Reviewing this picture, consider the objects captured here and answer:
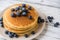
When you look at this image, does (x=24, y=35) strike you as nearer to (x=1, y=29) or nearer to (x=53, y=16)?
(x=1, y=29)

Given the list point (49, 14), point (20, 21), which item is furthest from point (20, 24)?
point (49, 14)

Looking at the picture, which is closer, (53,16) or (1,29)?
(1,29)

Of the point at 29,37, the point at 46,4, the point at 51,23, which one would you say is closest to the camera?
the point at 29,37

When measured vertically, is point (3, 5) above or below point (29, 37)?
above

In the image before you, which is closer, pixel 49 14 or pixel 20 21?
pixel 20 21

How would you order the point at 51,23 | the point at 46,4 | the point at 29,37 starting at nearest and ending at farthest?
the point at 29,37
the point at 51,23
the point at 46,4

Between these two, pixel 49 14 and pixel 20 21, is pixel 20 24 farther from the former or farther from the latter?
pixel 49 14

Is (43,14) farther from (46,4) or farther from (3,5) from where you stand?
(3,5)

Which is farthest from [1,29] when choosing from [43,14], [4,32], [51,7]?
[51,7]

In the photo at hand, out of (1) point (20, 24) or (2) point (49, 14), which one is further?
(2) point (49, 14)

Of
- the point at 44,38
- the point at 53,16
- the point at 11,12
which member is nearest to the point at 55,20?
the point at 53,16
